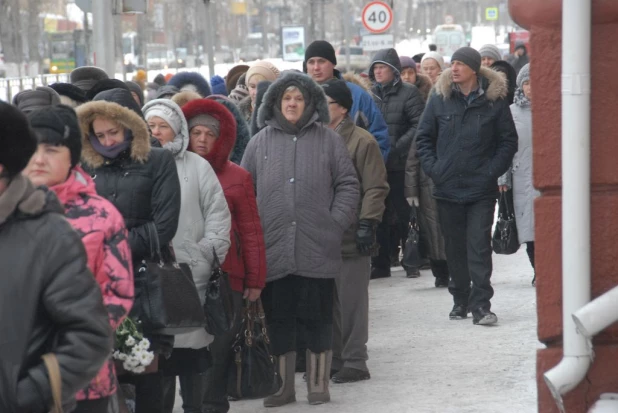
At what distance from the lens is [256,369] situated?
7.21 metres

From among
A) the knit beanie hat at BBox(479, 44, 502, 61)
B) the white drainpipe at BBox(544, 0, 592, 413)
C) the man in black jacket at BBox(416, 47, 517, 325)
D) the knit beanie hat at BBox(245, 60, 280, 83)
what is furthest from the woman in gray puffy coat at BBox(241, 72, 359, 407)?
the knit beanie hat at BBox(479, 44, 502, 61)

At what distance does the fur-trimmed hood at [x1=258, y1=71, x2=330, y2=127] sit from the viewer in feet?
24.6

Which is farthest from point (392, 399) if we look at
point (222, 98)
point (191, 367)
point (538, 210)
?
point (538, 210)

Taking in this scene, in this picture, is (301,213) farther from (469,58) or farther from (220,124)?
(469,58)

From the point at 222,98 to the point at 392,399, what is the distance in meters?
2.23

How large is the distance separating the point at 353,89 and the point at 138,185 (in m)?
4.46

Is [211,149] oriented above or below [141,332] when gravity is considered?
above

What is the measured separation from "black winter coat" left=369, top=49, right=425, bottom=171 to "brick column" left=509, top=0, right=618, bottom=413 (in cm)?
700

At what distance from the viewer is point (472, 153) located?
31.5 feet

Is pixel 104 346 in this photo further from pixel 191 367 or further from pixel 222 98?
pixel 222 98

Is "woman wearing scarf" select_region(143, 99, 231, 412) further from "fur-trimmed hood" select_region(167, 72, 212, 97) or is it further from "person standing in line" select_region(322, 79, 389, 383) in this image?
"fur-trimmed hood" select_region(167, 72, 212, 97)

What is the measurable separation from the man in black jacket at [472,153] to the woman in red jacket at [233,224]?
9.03 feet

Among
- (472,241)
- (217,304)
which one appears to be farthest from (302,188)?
(472,241)

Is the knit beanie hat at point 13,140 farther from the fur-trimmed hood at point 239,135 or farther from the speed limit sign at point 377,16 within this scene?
the speed limit sign at point 377,16
